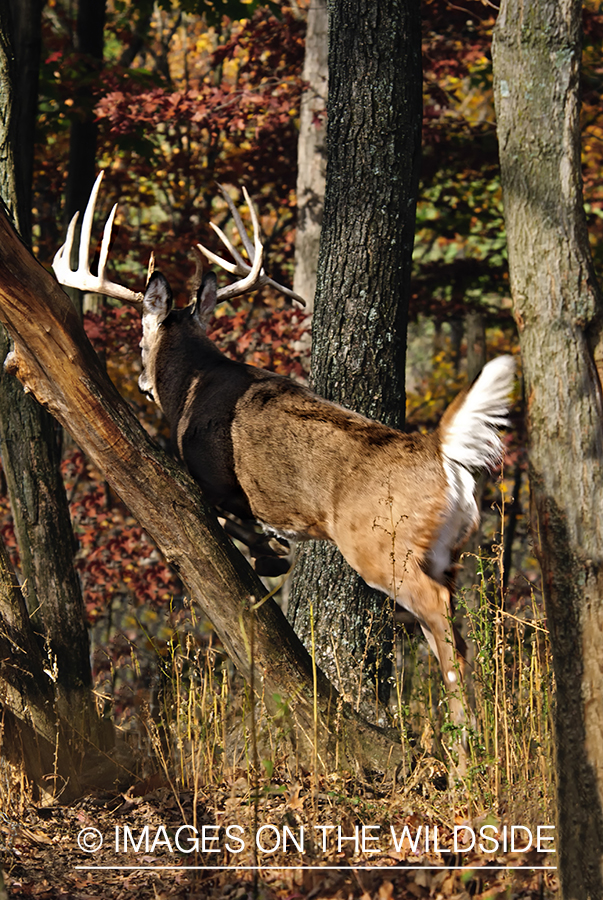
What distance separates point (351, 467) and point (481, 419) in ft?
2.36

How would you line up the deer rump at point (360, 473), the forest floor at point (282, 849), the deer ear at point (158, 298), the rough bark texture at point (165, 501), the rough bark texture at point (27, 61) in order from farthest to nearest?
the rough bark texture at point (27, 61) → the deer ear at point (158, 298) → the deer rump at point (360, 473) → the rough bark texture at point (165, 501) → the forest floor at point (282, 849)

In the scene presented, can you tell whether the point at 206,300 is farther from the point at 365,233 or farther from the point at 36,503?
the point at 36,503

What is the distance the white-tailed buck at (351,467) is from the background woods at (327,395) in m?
0.25

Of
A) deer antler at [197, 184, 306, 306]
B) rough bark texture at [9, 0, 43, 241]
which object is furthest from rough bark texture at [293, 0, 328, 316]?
rough bark texture at [9, 0, 43, 241]

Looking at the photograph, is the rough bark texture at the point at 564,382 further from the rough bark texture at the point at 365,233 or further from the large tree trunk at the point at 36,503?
the large tree trunk at the point at 36,503

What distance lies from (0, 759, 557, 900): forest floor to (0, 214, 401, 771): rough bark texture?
1.20 feet

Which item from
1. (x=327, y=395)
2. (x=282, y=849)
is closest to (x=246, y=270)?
(x=327, y=395)

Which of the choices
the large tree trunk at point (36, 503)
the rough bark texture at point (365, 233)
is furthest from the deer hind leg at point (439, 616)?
the large tree trunk at point (36, 503)

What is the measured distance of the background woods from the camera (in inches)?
128

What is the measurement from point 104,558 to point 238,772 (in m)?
6.00

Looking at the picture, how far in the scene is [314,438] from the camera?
5.06 m

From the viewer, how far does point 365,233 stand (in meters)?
6.10

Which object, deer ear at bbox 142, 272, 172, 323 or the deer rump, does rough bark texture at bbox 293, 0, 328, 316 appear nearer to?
deer ear at bbox 142, 272, 172, 323

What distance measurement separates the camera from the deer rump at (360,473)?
182 inches
